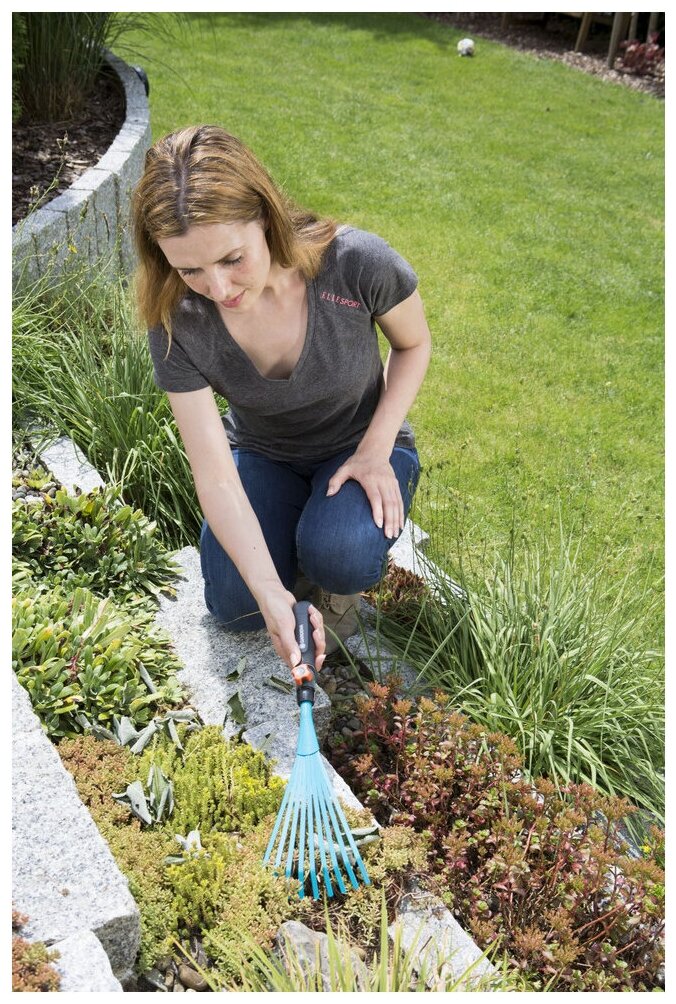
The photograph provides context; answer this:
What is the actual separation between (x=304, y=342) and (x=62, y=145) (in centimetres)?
277

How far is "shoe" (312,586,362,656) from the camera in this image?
264 centimetres

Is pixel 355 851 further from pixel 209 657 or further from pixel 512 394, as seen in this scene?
pixel 512 394

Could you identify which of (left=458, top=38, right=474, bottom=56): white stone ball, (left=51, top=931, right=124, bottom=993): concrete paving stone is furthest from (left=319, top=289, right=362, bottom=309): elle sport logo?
(left=458, top=38, right=474, bottom=56): white stone ball

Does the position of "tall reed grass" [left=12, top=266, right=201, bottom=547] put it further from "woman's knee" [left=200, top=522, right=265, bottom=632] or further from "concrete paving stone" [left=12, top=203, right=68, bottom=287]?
"woman's knee" [left=200, top=522, right=265, bottom=632]

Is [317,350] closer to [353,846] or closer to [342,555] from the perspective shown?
[342,555]

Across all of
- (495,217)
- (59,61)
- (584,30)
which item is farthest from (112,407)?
(584,30)

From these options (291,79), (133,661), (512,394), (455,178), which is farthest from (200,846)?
(291,79)

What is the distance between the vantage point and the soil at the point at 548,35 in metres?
8.93

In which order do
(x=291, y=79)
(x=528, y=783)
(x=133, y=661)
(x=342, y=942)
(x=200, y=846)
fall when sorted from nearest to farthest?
1. (x=342, y=942)
2. (x=200, y=846)
3. (x=528, y=783)
4. (x=133, y=661)
5. (x=291, y=79)

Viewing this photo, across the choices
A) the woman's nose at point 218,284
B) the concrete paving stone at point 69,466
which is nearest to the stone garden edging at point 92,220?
the concrete paving stone at point 69,466

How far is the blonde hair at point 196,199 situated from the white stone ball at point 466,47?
7184mm

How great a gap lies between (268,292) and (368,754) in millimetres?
1157

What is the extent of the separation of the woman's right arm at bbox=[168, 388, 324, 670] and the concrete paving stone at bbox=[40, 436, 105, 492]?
0.66 metres

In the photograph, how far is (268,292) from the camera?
244 cm
